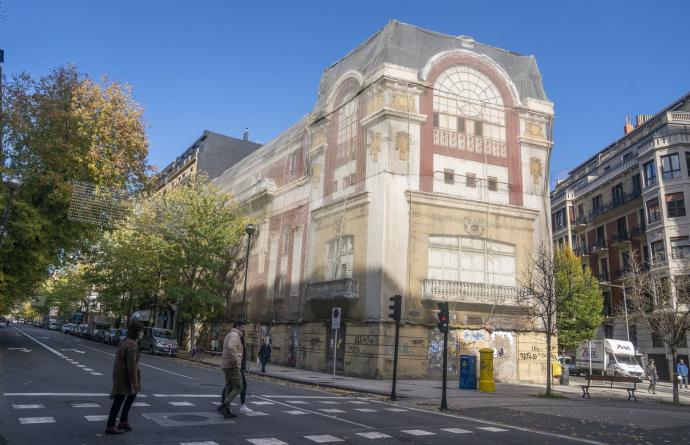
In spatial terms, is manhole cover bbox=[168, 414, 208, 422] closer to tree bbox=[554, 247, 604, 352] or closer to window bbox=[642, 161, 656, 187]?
tree bbox=[554, 247, 604, 352]

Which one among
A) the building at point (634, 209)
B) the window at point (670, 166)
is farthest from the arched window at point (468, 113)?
the window at point (670, 166)

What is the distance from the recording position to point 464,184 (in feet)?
87.1

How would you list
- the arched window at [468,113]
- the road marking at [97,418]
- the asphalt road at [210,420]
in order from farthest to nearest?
the arched window at [468,113] < the road marking at [97,418] < the asphalt road at [210,420]

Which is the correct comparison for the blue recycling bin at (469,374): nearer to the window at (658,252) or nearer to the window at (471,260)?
the window at (471,260)

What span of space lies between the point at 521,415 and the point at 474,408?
1442 millimetres

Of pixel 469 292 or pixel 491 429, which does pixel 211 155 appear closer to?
pixel 469 292

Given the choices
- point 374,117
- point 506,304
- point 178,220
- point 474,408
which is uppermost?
point 374,117

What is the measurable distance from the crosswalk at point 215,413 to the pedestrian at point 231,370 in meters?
0.24

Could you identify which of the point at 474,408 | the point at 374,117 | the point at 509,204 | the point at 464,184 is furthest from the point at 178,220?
the point at 474,408

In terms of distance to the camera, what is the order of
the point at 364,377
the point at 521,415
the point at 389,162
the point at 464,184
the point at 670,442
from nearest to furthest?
the point at 670,442, the point at 521,415, the point at 364,377, the point at 389,162, the point at 464,184

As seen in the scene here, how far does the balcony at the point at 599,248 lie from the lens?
47681 mm

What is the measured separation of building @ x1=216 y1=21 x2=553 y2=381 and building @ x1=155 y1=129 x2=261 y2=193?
31021 mm

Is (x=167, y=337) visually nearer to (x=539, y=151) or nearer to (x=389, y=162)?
(x=389, y=162)

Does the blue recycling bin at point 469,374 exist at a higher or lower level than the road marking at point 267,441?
higher
